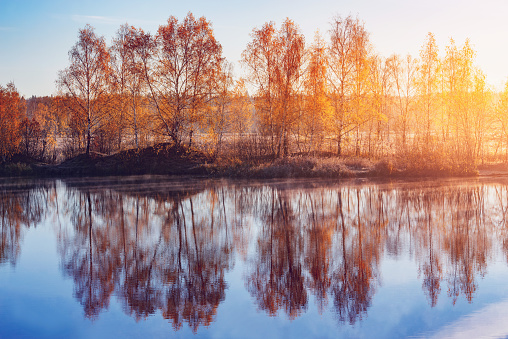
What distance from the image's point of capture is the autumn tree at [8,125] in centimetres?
3744

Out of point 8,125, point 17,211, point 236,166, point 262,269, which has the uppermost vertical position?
point 8,125

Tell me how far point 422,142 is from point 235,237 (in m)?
18.9

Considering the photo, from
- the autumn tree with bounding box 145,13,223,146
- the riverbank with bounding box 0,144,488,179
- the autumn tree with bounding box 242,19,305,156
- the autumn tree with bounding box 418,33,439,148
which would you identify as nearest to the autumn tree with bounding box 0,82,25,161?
the riverbank with bounding box 0,144,488,179

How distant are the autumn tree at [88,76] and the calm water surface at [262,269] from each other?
1924 centimetres

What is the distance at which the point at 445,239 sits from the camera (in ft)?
35.5

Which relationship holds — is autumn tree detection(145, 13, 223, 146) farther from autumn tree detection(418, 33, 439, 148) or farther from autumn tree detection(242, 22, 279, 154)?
autumn tree detection(418, 33, 439, 148)

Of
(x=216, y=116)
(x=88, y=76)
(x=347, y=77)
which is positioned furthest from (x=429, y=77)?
(x=88, y=76)

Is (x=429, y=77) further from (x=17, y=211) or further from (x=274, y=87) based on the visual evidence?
(x=17, y=211)

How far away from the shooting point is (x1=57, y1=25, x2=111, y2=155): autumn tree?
1353 inches

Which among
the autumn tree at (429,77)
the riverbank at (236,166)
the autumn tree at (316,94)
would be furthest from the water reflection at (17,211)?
the autumn tree at (429,77)

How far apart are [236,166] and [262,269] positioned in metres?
20.0

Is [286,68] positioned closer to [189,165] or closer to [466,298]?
[189,165]

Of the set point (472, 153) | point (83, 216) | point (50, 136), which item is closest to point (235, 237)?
point (83, 216)

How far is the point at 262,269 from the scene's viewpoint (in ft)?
29.3
